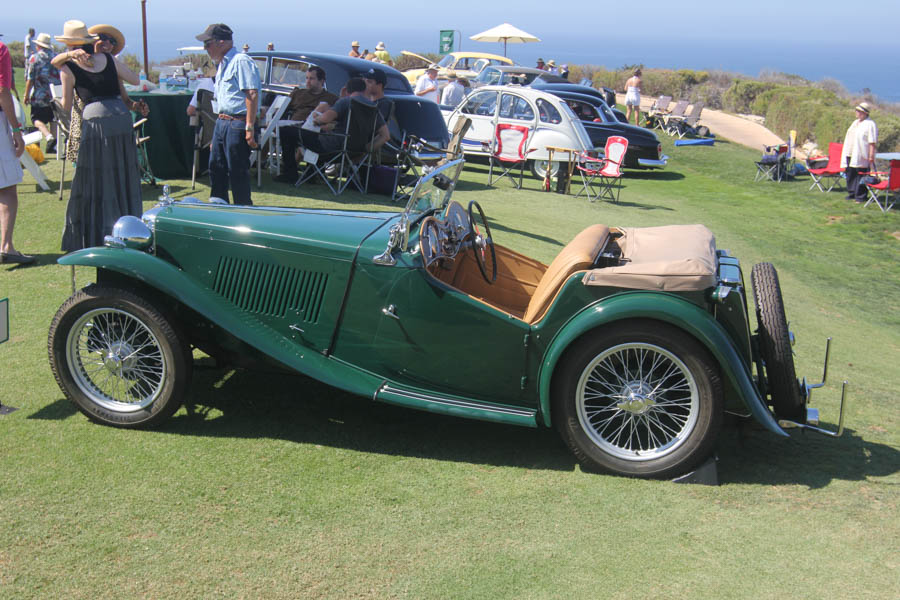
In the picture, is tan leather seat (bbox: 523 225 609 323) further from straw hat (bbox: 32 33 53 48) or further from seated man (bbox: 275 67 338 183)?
straw hat (bbox: 32 33 53 48)

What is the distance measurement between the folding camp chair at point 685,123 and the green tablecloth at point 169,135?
17374mm

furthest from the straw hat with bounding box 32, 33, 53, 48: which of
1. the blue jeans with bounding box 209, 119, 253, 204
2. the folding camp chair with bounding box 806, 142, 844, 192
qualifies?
the folding camp chair with bounding box 806, 142, 844, 192

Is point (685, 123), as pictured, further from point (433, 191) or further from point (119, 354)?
point (119, 354)

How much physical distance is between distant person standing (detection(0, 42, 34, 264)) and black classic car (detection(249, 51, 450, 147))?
19.0ft

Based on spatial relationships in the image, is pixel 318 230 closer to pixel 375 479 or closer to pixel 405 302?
pixel 405 302

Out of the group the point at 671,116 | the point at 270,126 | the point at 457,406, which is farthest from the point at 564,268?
the point at 671,116

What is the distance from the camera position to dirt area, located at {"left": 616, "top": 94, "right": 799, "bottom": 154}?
24.7m

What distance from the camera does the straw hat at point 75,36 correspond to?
21.6ft

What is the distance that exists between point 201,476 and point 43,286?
3.51 m

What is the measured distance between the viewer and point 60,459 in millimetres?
3756

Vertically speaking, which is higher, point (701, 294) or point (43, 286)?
point (701, 294)

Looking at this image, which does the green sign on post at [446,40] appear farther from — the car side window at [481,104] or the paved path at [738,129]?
the car side window at [481,104]

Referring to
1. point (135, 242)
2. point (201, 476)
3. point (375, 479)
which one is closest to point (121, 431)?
point (201, 476)

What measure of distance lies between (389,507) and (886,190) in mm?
14511
